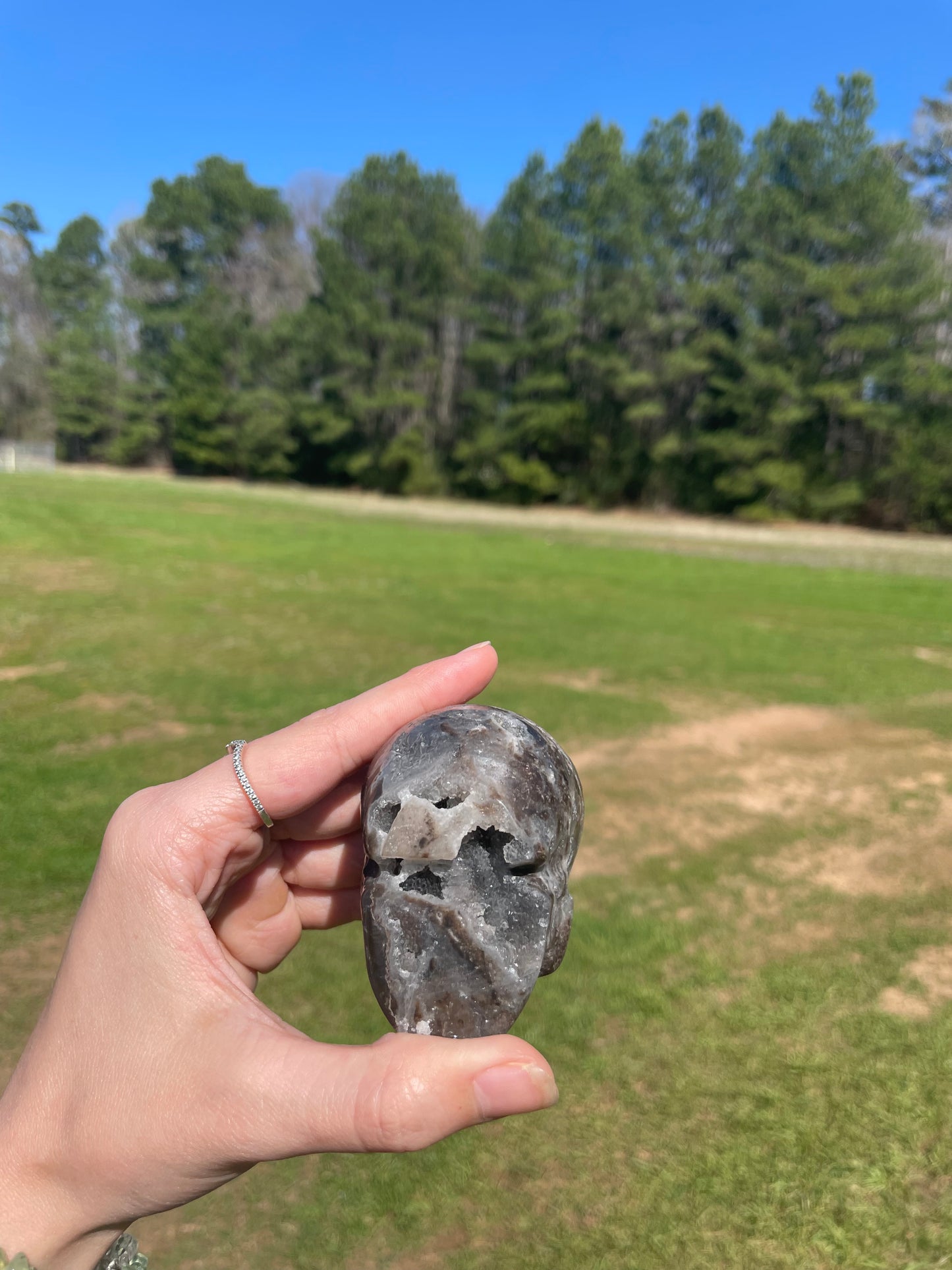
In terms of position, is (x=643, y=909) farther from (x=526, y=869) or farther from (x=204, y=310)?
(x=204, y=310)

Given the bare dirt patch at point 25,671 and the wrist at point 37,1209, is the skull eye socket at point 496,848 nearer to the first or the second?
the wrist at point 37,1209

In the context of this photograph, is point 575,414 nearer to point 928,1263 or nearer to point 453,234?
point 453,234

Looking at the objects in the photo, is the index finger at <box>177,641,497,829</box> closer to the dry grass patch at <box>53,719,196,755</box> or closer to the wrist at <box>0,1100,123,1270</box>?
the wrist at <box>0,1100,123,1270</box>

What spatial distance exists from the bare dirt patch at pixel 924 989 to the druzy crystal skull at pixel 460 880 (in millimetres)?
2566

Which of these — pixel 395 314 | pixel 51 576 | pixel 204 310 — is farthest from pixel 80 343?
pixel 51 576

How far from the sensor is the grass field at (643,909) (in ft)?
8.95

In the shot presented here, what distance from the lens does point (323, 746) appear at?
2.07 m

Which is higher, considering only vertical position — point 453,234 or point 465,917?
point 453,234

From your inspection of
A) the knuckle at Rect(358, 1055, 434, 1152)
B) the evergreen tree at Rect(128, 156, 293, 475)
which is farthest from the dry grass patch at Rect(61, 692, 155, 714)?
the evergreen tree at Rect(128, 156, 293, 475)

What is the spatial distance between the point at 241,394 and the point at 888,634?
4079 cm

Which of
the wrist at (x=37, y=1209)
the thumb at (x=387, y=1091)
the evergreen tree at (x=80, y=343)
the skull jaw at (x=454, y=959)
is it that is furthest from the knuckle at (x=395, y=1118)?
the evergreen tree at (x=80, y=343)

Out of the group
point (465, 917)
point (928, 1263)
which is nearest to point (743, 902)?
point (928, 1263)

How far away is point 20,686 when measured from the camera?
25.6 ft

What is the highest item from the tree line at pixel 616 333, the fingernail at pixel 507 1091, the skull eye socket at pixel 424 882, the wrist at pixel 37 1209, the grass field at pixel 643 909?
the tree line at pixel 616 333
